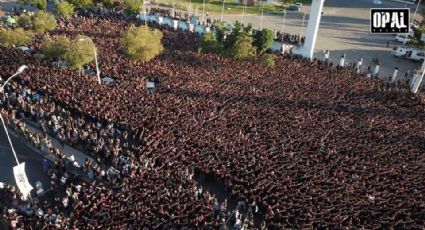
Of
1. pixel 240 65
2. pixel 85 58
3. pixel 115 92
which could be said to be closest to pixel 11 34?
pixel 85 58

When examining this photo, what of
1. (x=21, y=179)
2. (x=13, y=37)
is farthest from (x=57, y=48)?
(x=21, y=179)

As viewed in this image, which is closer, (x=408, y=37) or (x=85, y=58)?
(x=85, y=58)

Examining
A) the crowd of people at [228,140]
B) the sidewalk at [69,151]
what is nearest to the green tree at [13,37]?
the crowd of people at [228,140]

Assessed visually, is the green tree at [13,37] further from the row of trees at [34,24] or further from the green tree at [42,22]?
the green tree at [42,22]

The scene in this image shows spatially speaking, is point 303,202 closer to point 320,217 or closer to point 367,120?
point 320,217

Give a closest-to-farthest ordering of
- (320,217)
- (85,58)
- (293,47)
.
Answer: (320,217)
(85,58)
(293,47)

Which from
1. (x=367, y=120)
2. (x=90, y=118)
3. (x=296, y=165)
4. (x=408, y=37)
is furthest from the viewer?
(x=408, y=37)

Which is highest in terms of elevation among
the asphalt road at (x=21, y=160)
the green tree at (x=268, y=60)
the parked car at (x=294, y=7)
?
the parked car at (x=294, y=7)

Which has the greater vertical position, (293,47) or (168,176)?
(293,47)
